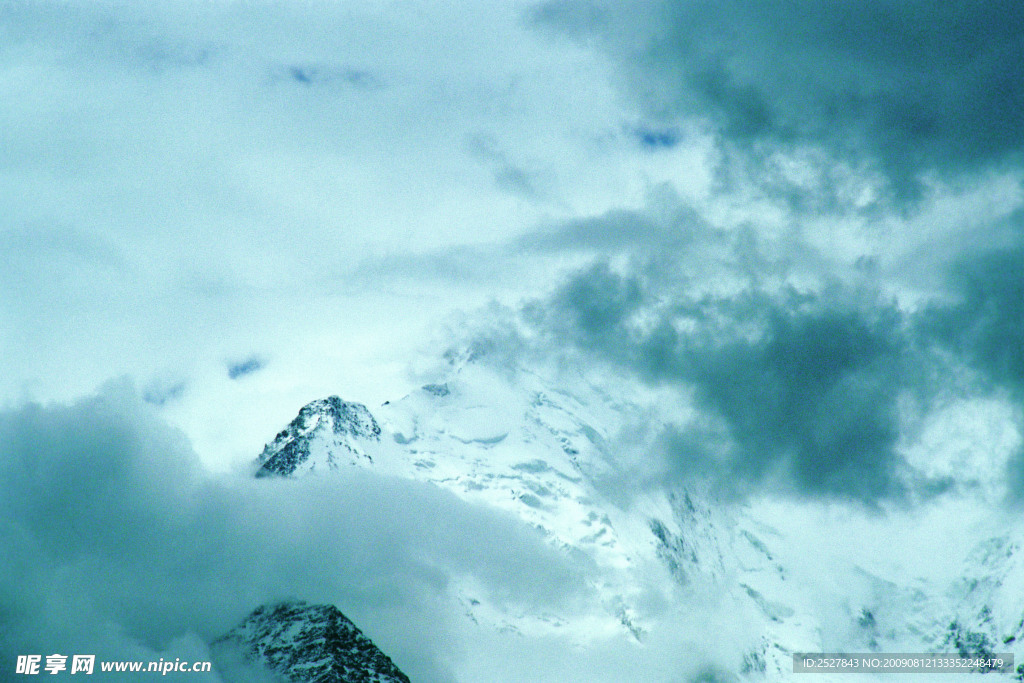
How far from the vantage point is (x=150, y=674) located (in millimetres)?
198875

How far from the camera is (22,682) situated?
655 ft

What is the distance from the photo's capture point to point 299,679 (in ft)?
653

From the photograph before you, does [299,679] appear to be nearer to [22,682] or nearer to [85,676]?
[85,676]

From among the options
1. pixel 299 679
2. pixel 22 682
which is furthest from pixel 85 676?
pixel 299 679

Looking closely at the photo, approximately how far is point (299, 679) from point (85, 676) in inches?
1671

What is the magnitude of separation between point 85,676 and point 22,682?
12745mm

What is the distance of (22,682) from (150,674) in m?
25.8

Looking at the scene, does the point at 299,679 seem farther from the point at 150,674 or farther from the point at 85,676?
the point at 85,676

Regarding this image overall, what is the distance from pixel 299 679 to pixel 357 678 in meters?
12.1

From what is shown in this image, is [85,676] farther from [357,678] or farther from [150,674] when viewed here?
[357,678]

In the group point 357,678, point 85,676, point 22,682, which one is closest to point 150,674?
point 85,676

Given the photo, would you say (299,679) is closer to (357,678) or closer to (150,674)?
(357,678)

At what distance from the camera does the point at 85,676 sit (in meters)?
199

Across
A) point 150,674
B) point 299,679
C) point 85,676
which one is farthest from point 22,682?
point 299,679
